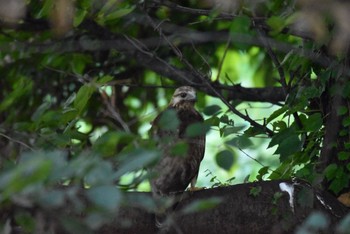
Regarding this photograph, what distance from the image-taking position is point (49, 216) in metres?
3.71

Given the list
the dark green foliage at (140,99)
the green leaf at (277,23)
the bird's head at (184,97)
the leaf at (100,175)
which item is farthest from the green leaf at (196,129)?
the bird's head at (184,97)

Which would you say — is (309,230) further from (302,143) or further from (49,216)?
(302,143)

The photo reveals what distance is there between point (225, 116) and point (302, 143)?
0.50 metres

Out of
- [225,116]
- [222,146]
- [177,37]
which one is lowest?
[177,37]

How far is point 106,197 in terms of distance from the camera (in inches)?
135

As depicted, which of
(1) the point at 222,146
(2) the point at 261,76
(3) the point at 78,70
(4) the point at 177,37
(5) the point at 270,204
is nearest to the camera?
(1) the point at 222,146

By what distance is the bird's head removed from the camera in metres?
7.29

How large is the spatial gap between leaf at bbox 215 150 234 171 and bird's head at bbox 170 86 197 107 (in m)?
2.77

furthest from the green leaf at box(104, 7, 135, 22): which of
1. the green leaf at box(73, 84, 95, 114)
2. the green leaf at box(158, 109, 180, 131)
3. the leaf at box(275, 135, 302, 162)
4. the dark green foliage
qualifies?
the green leaf at box(158, 109, 180, 131)

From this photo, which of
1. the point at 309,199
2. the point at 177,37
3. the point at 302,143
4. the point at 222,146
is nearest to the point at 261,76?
the point at 177,37

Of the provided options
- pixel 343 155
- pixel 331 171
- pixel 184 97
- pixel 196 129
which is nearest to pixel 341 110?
pixel 343 155

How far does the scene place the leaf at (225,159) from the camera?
14.5 ft

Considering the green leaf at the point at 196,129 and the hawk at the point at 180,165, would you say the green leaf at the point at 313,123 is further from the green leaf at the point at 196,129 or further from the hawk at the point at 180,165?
the green leaf at the point at 196,129

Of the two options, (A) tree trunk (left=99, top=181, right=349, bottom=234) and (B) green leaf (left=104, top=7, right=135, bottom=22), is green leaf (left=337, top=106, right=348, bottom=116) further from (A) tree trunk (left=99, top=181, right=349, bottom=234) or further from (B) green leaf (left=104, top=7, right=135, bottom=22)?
(B) green leaf (left=104, top=7, right=135, bottom=22)
